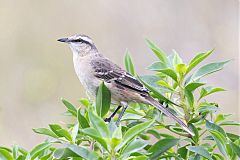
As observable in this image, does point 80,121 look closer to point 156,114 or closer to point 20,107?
point 156,114

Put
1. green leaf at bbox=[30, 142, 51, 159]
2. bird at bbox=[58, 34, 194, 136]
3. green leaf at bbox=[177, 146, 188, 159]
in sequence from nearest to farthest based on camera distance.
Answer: green leaf at bbox=[30, 142, 51, 159] < green leaf at bbox=[177, 146, 188, 159] < bird at bbox=[58, 34, 194, 136]

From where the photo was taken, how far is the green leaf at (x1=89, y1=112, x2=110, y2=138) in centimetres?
227

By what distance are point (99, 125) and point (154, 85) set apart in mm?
671

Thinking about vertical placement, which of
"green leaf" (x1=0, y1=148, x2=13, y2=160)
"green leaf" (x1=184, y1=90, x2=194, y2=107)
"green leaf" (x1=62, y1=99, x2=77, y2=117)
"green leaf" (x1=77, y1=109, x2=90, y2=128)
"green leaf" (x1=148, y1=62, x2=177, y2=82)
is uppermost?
"green leaf" (x1=148, y1=62, x2=177, y2=82)

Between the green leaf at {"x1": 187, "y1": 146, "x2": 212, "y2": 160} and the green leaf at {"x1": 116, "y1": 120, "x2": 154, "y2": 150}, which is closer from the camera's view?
the green leaf at {"x1": 116, "y1": 120, "x2": 154, "y2": 150}

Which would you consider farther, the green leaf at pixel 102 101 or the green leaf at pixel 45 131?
the green leaf at pixel 102 101

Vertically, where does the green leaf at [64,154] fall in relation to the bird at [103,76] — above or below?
below

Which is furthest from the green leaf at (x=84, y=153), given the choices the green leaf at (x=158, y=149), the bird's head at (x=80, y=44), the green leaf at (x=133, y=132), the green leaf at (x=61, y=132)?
the bird's head at (x=80, y=44)

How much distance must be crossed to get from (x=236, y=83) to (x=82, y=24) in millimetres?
2710

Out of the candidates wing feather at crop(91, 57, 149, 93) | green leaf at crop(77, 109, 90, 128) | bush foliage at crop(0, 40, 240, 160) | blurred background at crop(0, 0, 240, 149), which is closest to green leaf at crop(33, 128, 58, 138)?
bush foliage at crop(0, 40, 240, 160)

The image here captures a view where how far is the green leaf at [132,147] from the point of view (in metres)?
2.26

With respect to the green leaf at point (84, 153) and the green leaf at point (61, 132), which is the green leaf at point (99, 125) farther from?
the green leaf at point (61, 132)

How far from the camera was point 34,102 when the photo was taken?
8.11m

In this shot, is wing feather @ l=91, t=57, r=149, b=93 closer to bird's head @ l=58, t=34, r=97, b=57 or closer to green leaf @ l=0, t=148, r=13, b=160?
bird's head @ l=58, t=34, r=97, b=57
